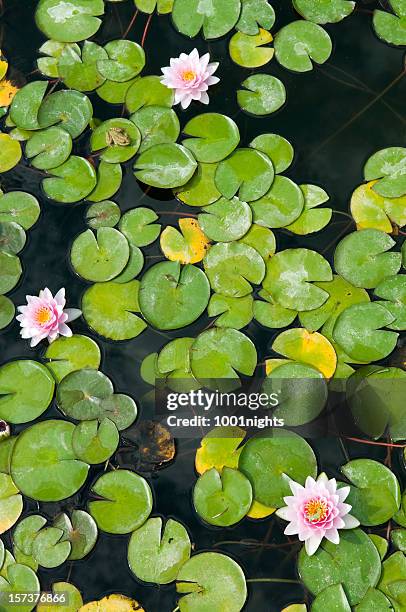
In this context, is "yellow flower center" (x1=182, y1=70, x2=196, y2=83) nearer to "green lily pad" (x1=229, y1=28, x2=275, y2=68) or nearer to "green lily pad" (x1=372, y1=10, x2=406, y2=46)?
"green lily pad" (x1=229, y1=28, x2=275, y2=68)

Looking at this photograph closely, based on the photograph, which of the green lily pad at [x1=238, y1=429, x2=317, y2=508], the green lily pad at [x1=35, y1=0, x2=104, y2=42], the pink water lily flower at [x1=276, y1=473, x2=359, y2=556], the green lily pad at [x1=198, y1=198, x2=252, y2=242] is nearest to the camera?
the pink water lily flower at [x1=276, y1=473, x2=359, y2=556]

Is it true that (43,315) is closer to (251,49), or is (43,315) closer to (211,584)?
(211,584)

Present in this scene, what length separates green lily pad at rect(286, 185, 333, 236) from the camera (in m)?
2.11

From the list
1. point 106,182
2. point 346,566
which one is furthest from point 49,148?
point 346,566

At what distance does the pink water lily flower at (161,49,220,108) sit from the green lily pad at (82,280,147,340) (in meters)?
0.73

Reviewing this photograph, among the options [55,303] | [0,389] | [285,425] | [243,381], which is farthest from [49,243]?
[285,425]

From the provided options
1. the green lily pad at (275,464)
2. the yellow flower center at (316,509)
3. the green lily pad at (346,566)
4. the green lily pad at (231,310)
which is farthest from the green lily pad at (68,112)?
the green lily pad at (346,566)

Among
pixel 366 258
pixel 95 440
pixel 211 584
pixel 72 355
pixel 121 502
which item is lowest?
pixel 211 584

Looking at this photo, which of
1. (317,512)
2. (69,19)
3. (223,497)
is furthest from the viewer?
(69,19)

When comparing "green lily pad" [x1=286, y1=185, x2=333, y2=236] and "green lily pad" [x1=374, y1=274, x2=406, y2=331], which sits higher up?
"green lily pad" [x1=286, y1=185, x2=333, y2=236]

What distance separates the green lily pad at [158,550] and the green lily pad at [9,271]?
95cm

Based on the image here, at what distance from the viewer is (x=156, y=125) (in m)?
2.24

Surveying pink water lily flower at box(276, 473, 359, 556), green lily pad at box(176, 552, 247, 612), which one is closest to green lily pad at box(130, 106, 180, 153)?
pink water lily flower at box(276, 473, 359, 556)

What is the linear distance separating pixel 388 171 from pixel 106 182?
1.01 m
